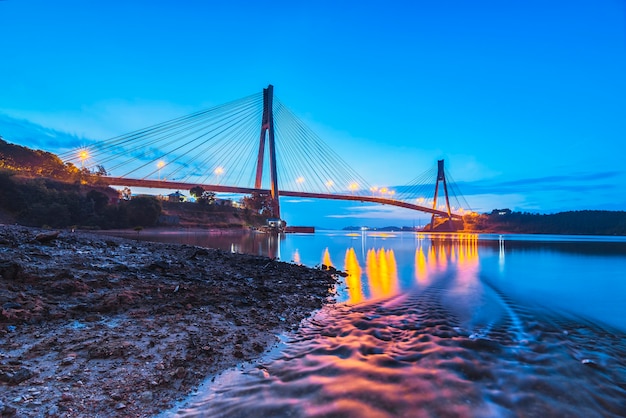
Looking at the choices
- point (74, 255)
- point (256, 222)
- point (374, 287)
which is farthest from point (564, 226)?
point (74, 255)

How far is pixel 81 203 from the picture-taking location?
34.7m

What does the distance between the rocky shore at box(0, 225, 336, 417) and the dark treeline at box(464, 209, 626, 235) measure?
4201 inches

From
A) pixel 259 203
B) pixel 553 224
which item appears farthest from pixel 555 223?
pixel 259 203

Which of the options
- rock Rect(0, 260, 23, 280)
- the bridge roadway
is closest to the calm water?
rock Rect(0, 260, 23, 280)

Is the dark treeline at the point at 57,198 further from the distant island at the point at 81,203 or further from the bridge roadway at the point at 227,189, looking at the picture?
the bridge roadway at the point at 227,189

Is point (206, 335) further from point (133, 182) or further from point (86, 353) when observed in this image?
point (133, 182)

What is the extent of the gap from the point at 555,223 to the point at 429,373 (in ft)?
460

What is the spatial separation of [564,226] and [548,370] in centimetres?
13880

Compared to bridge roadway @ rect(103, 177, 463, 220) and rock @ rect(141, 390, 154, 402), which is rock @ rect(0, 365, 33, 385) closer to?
rock @ rect(141, 390, 154, 402)

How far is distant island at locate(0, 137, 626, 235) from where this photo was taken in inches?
1145

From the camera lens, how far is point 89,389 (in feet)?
9.00

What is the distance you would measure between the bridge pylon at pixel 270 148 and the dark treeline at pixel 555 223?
239 ft

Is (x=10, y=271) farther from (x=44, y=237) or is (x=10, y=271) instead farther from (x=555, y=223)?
(x=555, y=223)

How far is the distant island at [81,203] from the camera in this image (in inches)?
1145
